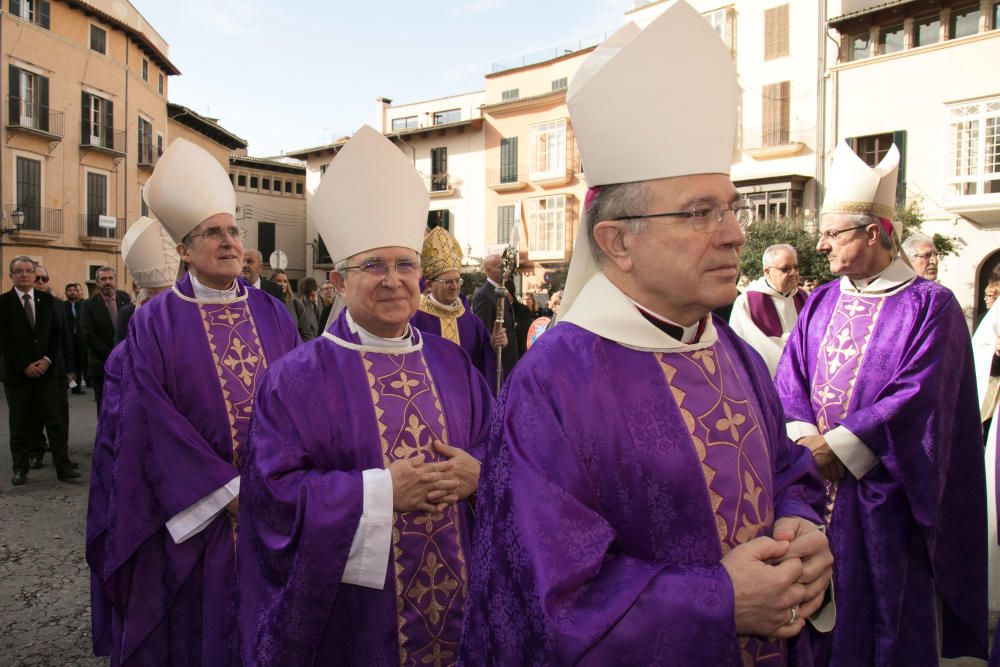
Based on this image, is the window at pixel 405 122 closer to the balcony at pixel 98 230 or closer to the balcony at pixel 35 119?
the balcony at pixel 98 230

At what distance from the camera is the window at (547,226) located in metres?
30.8

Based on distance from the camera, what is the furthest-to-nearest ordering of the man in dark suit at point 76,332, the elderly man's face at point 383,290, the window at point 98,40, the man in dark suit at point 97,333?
the window at point 98,40 → the man in dark suit at point 76,332 → the man in dark suit at point 97,333 → the elderly man's face at point 383,290

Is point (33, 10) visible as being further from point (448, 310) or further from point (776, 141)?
point (448, 310)

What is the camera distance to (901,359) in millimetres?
3383

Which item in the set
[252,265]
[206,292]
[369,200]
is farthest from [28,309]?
[369,200]

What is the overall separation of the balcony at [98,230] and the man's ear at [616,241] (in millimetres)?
27266

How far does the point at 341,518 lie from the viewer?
7.91ft

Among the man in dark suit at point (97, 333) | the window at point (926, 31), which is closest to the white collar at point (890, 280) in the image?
the man in dark suit at point (97, 333)

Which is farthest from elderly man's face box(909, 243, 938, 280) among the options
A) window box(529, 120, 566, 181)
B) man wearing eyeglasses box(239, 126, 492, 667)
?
window box(529, 120, 566, 181)

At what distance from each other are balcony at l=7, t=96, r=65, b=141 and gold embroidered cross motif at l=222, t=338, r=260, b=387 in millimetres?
24305

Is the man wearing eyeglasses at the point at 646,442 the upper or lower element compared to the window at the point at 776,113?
lower

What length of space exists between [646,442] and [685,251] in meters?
0.45

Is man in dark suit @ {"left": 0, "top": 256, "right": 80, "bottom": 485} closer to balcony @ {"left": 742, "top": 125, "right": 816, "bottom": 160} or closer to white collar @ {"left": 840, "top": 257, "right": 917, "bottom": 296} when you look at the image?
white collar @ {"left": 840, "top": 257, "right": 917, "bottom": 296}

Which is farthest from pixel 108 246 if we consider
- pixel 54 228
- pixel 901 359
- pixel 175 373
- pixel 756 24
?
pixel 901 359
